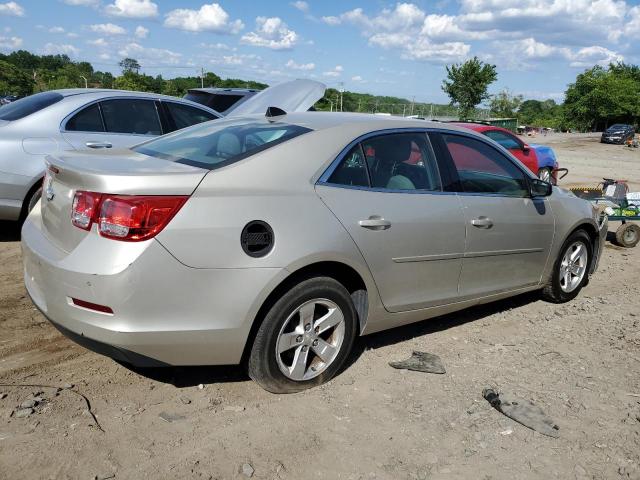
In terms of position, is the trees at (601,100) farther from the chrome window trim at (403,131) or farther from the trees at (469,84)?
the chrome window trim at (403,131)

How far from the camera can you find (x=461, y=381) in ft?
12.6

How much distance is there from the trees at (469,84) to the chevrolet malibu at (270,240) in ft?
156

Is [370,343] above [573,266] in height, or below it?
below

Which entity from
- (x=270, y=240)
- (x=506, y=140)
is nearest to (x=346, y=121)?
(x=270, y=240)

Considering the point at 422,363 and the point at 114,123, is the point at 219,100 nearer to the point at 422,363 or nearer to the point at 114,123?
the point at 114,123

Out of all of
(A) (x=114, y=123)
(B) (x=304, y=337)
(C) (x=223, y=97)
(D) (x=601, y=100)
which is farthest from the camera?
(D) (x=601, y=100)

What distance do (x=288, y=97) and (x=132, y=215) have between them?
22.4 ft

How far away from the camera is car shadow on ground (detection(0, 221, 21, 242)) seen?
21.7 feet

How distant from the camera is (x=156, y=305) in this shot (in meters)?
2.89

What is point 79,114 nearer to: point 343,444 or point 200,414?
point 200,414

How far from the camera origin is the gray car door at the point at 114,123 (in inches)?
249

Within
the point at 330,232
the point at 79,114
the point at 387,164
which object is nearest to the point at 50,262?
the point at 330,232

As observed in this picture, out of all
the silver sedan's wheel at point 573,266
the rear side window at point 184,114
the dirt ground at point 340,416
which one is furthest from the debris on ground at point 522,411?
the rear side window at point 184,114

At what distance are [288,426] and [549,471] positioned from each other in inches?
52.5
